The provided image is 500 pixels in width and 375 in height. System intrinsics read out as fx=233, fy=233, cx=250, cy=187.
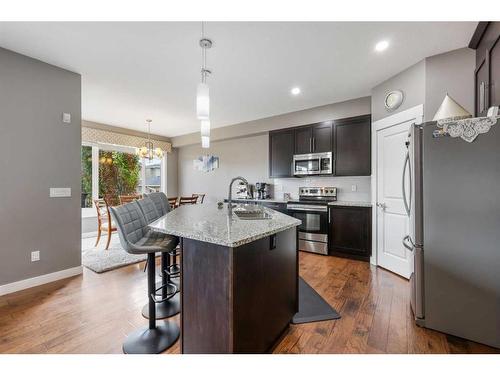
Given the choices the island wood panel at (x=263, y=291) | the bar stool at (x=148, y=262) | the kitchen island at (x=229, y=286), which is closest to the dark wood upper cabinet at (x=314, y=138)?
the island wood panel at (x=263, y=291)

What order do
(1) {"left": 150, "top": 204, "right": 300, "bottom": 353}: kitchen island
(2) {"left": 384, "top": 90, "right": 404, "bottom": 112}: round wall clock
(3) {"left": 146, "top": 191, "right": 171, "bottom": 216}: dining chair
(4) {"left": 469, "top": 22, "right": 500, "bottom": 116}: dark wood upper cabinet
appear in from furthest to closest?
1. (2) {"left": 384, "top": 90, "right": 404, "bottom": 112}: round wall clock
2. (3) {"left": 146, "top": 191, "right": 171, "bottom": 216}: dining chair
3. (4) {"left": 469, "top": 22, "right": 500, "bottom": 116}: dark wood upper cabinet
4. (1) {"left": 150, "top": 204, "right": 300, "bottom": 353}: kitchen island

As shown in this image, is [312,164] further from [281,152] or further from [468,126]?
[468,126]

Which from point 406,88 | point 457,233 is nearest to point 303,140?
point 406,88

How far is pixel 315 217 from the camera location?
3.95 m

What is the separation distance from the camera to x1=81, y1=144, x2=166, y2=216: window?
5316 millimetres

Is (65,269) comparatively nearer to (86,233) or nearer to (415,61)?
(86,233)

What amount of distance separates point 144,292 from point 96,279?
0.82 meters

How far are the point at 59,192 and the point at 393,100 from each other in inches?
172

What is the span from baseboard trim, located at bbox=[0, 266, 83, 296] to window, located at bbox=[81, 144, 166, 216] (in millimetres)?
1972

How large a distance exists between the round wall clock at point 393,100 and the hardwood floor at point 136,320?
2204mm

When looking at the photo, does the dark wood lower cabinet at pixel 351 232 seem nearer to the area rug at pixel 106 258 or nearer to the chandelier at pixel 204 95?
the chandelier at pixel 204 95

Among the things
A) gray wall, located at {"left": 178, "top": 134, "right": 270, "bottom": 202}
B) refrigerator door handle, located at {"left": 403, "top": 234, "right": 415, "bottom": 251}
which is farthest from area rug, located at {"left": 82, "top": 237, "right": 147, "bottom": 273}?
refrigerator door handle, located at {"left": 403, "top": 234, "right": 415, "bottom": 251}

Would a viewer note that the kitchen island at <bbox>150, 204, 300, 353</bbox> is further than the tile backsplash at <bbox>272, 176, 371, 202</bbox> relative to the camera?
No

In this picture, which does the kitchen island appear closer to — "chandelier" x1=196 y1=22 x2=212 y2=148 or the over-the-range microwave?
"chandelier" x1=196 y1=22 x2=212 y2=148
